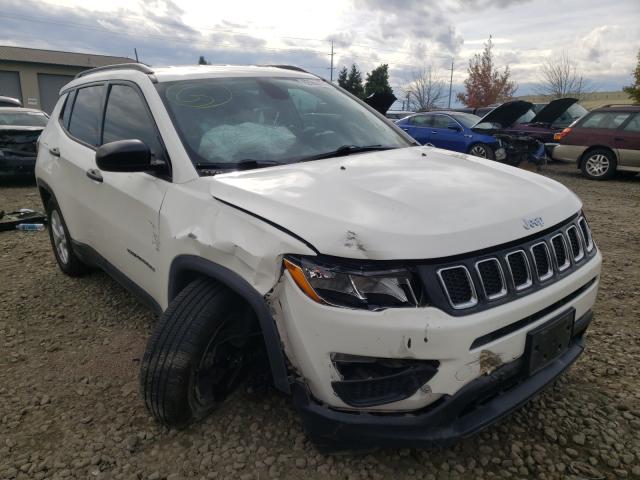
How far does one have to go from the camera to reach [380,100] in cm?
461

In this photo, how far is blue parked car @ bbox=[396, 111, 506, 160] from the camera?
35.0ft

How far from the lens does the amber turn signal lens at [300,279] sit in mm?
1722

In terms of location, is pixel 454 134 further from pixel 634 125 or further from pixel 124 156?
pixel 124 156

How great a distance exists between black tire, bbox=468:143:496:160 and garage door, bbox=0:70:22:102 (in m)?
31.7

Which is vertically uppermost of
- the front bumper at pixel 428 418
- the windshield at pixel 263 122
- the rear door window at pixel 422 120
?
the windshield at pixel 263 122

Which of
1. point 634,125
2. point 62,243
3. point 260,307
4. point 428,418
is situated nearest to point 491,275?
point 428,418

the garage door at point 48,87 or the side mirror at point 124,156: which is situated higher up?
the side mirror at point 124,156

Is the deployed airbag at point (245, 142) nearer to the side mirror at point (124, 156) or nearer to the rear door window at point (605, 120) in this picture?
the side mirror at point (124, 156)

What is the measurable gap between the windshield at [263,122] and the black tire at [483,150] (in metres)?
8.08

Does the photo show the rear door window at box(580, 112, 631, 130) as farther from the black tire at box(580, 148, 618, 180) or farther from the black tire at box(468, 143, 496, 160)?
the black tire at box(468, 143, 496, 160)

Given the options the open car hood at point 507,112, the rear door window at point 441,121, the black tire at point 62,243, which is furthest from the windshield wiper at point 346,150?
the rear door window at point 441,121

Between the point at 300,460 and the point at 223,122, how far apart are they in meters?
1.74

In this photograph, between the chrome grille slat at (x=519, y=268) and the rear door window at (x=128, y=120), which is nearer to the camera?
the chrome grille slat at (x=519, y=268)

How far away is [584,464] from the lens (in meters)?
2.10
